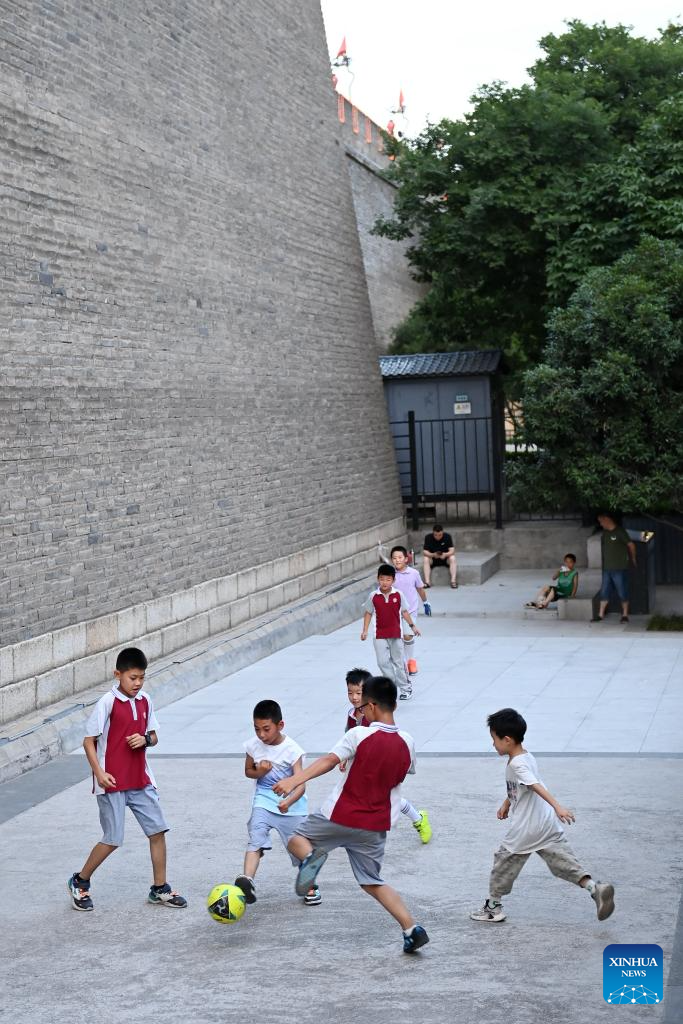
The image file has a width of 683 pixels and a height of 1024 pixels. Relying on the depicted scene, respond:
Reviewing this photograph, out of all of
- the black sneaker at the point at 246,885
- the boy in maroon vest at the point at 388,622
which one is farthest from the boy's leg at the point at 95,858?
the boy in maroon vest at the point at 388,622

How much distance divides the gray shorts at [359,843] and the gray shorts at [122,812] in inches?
41.5

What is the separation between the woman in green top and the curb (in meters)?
2.51

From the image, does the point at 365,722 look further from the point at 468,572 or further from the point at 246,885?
the point at 468,572

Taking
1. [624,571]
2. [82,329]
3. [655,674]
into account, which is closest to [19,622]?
[82,329]

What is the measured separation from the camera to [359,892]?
276 inches

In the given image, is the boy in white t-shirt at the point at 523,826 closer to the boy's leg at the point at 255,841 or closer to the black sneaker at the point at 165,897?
the boy's leg at the point at 255,841

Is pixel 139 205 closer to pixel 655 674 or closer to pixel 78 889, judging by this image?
pixel 655 674

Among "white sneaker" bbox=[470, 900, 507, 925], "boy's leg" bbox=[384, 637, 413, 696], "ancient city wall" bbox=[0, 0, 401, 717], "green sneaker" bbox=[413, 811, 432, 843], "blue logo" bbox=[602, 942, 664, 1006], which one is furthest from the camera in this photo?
"boy's leg" bbox=[384, 637, 413, 696]

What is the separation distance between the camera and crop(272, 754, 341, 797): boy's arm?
5.99m

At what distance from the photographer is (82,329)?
12203 millimetres

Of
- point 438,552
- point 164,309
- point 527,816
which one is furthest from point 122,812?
point 438,552

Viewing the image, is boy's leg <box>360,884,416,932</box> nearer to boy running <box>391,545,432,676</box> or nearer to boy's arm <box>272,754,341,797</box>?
boy's arm <box>272,754,341,797</box>

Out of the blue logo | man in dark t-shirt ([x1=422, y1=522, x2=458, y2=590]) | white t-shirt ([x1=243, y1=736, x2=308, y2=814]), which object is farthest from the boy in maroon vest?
man in dark t-shirt ([x1=422, y1=522, x2=458, y2=590])

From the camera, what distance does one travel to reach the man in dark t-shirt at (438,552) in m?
20.0
